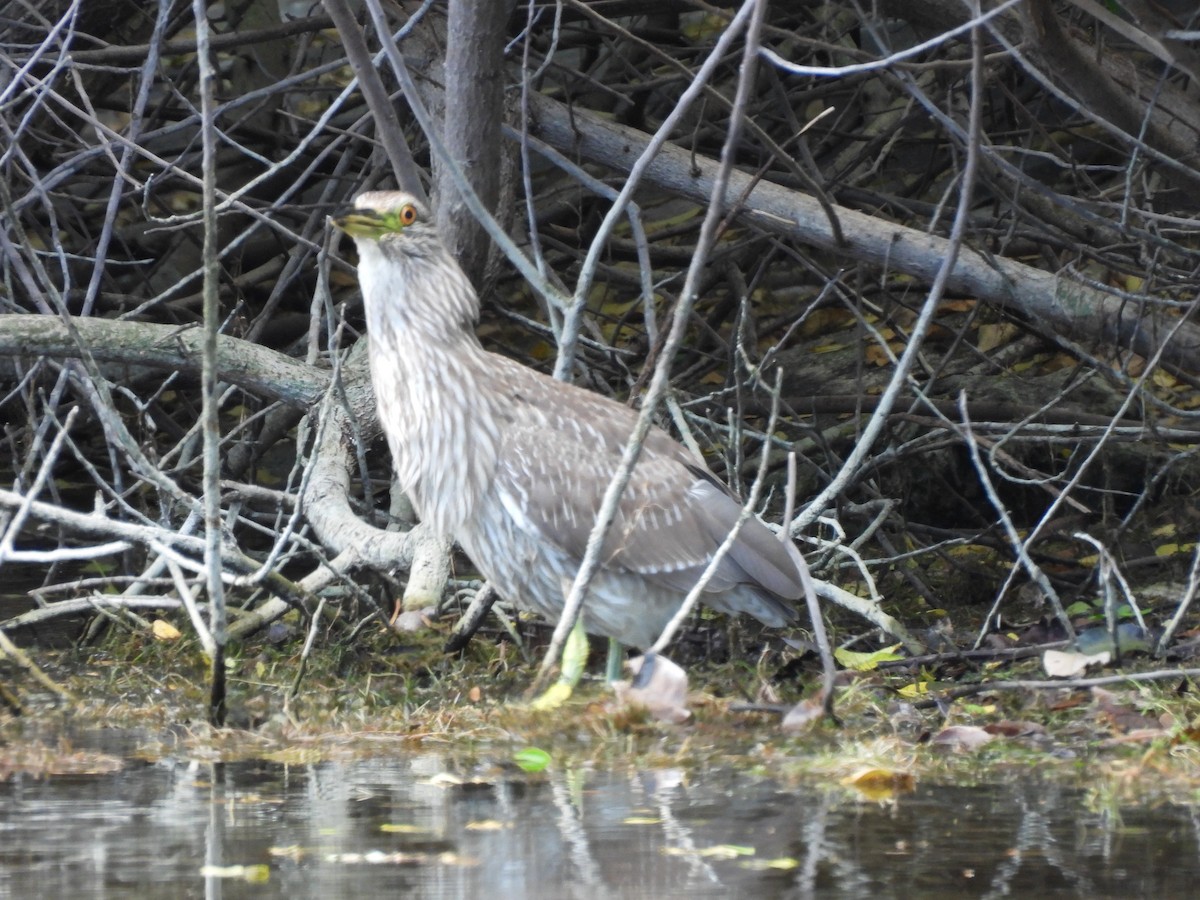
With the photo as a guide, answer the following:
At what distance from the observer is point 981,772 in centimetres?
359

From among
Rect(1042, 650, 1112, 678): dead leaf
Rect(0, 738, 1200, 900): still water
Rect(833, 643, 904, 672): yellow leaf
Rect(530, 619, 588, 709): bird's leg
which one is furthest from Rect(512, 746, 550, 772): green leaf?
Rect(1042, 650, 1112, 678): dead leaf

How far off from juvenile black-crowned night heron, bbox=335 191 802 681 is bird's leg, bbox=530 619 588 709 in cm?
28

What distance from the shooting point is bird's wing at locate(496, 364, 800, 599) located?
181 inches

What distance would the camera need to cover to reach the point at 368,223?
455 cm

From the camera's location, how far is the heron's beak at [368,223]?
4527 mm

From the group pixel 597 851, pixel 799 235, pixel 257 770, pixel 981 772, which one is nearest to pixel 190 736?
pixel 257 770

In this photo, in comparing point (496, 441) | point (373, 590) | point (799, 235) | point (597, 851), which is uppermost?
point (799, 235)

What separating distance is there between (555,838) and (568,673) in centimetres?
128

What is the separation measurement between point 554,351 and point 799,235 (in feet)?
8.27

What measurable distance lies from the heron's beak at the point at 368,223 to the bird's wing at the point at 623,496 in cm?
58

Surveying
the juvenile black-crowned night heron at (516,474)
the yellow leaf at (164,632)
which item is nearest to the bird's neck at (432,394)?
the juvenile black-crowned night heron at (516,474)

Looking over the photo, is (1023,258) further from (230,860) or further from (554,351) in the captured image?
(230,860)

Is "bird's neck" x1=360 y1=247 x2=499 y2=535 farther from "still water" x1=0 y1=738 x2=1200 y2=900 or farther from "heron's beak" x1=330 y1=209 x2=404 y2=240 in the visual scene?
"still water" x1=0 y1=738 x2=1200 y2=900

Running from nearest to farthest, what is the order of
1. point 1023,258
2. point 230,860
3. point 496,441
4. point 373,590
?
1. point 230,860
2. point 496,441
3. point 373,590
4. point 1023,258
